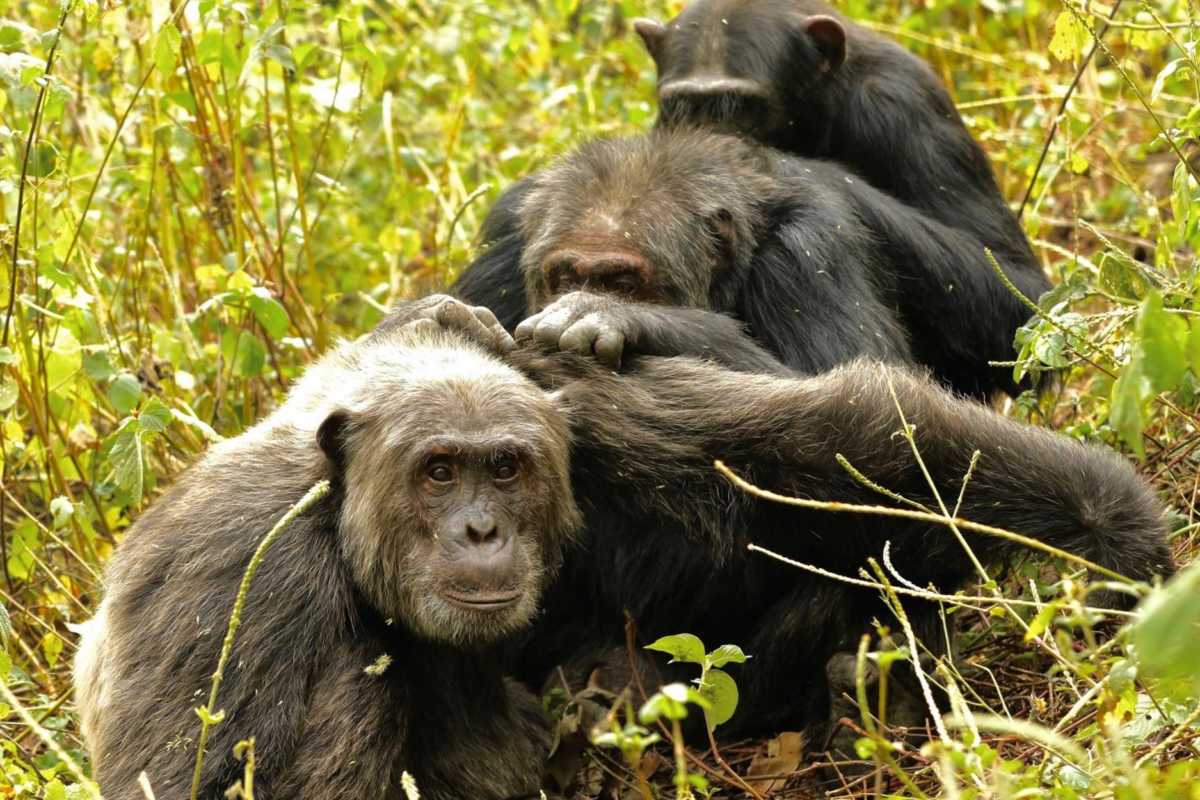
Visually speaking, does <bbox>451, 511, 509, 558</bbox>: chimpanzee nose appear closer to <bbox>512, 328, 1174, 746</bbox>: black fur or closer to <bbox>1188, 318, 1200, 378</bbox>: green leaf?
<bbox>512, 328, 1174, 746</bbox>: black fur

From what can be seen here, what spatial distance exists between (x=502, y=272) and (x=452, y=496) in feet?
8.15

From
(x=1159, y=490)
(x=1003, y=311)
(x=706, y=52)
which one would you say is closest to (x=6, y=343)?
(x=706, y=52)

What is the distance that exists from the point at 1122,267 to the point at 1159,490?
5.13 feet

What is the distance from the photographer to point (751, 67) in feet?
26.6

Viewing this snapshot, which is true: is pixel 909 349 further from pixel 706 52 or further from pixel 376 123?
pixel 376 123

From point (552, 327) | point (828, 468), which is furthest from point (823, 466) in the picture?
point (552, 327)

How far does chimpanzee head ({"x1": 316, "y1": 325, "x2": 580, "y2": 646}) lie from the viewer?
17.0 ft

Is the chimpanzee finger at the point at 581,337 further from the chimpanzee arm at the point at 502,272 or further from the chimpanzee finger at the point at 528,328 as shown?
the chimpanzee arm at the point at 502,272

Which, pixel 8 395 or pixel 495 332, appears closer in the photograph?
pixel 495 332

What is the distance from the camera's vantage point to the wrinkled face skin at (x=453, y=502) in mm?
5176

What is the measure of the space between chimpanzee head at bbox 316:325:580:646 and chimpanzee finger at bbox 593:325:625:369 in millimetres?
361

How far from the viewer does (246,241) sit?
8547mm

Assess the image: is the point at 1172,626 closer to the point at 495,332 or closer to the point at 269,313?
the point at 495,332

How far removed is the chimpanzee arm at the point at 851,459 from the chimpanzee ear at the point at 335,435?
2.57 feet
